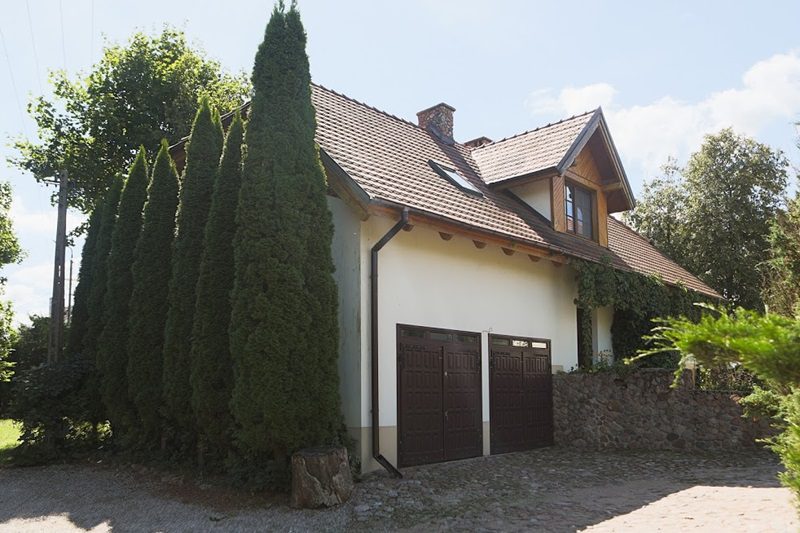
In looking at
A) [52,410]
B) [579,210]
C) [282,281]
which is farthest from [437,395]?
[579,210]

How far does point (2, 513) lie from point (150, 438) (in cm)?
326

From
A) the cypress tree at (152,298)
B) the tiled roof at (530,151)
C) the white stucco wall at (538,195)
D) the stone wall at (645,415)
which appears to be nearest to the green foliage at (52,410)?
the cypress tree at (152,298)

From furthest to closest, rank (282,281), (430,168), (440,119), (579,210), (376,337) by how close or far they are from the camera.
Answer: (440,119) < (579,210) < (430,168) < (376,337) < (282,281)

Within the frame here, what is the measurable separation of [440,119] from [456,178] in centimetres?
431

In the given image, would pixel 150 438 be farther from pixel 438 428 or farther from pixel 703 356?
pixel 703 356

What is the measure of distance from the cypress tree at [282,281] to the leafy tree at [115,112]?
53.6 feet

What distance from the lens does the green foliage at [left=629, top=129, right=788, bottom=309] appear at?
27812mm

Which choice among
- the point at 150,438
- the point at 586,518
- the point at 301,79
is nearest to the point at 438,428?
the point at 586,518

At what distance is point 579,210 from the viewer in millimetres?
15328

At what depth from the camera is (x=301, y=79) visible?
29.9ft

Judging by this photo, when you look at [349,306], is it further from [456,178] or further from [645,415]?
[645,415]

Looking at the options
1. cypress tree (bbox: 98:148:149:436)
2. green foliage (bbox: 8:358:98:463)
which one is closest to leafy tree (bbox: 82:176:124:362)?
cypress tree (bbox: 98:148:149:436)

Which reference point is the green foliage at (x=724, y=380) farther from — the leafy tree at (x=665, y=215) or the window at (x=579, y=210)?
the leafy tree at (x=665, y=215)

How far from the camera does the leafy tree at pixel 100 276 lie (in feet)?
42.0
